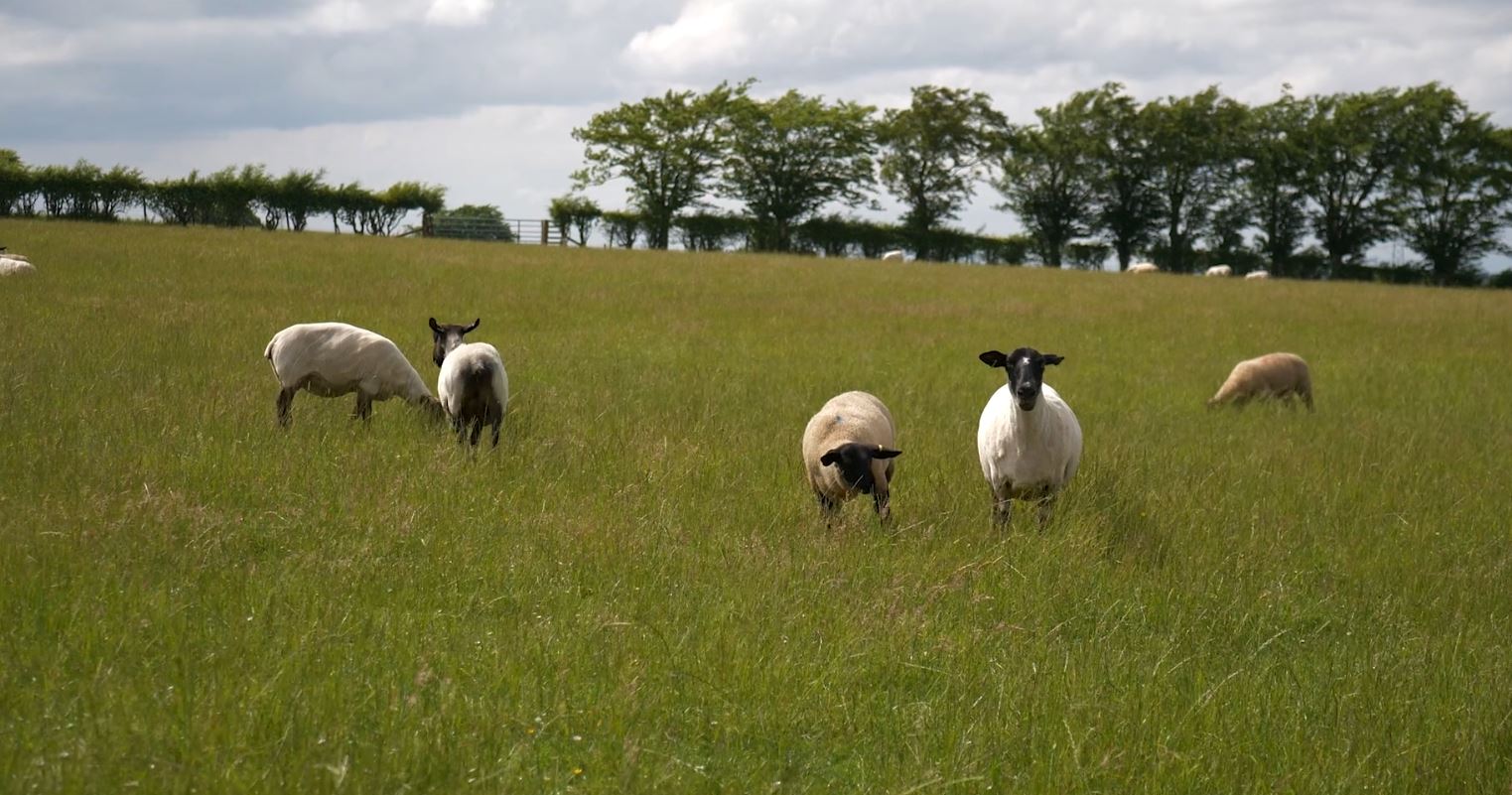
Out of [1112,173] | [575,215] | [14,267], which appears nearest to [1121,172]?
[1112,173]

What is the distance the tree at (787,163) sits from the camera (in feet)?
231

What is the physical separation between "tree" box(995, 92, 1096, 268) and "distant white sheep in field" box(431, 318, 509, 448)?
210ft

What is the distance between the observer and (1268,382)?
15.9 m

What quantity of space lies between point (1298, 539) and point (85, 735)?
7.93 m

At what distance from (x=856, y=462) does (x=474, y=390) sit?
147 inches

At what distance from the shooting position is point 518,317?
67.8 ft

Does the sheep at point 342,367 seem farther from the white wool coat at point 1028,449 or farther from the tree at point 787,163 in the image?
the tree at point 787,163

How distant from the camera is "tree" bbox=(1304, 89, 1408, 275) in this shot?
211 feet

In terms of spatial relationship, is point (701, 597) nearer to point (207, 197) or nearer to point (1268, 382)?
point (1268, 382)

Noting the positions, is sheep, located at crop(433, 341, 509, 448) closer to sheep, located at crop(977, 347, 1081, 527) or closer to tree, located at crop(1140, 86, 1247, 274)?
sheep, located at crop(977, 347, 1081, 527)

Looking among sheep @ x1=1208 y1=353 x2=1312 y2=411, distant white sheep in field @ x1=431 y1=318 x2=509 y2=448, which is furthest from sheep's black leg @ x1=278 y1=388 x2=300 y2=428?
sheep @ x1=1208 y1=353 x2=1312 y2=411

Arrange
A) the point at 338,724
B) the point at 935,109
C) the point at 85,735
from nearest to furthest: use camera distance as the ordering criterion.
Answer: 1. the point at 85,735
2. the point at 338,724
3. the point at 935,109

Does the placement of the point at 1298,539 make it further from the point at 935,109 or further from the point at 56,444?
the point at 935,109

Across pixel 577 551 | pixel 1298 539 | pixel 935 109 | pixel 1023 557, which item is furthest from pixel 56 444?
pixel 935 109
